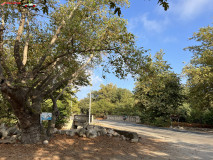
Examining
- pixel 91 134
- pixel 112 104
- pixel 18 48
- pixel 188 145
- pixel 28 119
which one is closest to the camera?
pixel 18 48

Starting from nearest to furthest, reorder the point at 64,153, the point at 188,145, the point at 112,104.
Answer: the point at 64,153 → the point at 188,145 → the point at 112,104

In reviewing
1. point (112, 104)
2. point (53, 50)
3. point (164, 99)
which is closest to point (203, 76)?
point (164, 99)

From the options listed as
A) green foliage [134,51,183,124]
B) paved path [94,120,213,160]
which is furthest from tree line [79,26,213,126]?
paved path [94,120,213,160]

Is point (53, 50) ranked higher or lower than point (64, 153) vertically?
higher

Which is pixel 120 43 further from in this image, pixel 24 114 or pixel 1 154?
pixel 1 154

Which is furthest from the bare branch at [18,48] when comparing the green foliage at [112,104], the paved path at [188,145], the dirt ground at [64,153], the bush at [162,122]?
the green foliage at [112,104]

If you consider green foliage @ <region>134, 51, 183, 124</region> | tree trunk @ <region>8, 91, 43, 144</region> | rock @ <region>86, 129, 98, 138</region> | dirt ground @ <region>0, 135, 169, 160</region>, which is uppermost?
green foliage @ <region>134, 51, 183, 124</region>

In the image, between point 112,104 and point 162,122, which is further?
point 112,104

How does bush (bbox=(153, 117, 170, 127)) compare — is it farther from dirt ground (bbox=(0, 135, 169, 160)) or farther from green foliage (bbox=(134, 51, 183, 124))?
dirt ground (bbox=(0, 135, 169, 160))

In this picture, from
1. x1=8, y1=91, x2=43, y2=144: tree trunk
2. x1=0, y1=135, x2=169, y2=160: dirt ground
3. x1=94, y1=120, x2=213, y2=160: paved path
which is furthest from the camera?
x1=8, y1=91, x2=43, y2=144: tree trunk

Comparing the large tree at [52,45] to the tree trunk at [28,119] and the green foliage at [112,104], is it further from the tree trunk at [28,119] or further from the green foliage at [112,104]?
the green foliage at [112,104]

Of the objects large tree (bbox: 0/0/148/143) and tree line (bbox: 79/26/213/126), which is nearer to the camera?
large tree (bbox: 0/0/148/143)

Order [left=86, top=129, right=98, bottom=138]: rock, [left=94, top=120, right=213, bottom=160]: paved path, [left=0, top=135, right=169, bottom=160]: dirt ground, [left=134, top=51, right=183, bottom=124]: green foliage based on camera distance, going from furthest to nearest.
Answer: [left=134, top=51, right=183, bottom=124]: green foliage
[left=86, top=129, right=98, bottom=138]: rock
[left=94, top=120, right=213, bottom=160]: paved path
[left=0, top=135, right=169, bottom=160]: dirt ground

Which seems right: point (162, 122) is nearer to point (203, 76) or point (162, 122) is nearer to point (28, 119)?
point (203, 76)
